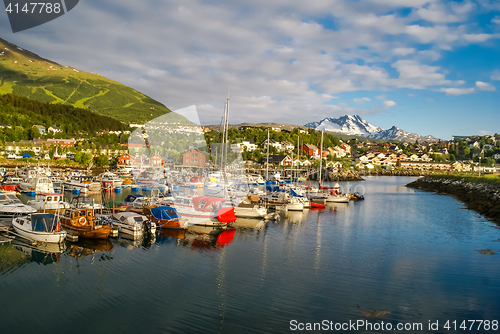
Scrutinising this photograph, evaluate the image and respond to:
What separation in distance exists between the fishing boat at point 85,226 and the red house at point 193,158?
48.3 m

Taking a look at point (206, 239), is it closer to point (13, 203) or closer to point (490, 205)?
point (13, 203)

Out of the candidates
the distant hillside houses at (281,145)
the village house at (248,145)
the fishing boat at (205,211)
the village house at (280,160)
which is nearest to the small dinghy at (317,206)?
the fishing boat at (205,211)

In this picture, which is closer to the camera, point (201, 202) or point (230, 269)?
point (230, 269)

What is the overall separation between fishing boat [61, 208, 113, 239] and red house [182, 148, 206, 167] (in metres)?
48.3

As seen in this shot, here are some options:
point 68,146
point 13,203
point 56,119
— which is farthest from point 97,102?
point 13,203

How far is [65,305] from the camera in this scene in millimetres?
10625

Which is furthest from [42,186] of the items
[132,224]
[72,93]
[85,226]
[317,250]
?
[72,93]

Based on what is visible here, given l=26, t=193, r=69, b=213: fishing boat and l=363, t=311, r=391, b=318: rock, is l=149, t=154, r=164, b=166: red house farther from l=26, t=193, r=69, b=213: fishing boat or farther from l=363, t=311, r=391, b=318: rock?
l=363, t=311, r=391, b=318: rock

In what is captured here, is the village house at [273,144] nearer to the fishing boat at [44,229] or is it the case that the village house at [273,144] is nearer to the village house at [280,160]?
the village house at [280,160]

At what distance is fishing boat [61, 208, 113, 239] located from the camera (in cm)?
1736

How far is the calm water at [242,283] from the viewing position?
391 inches

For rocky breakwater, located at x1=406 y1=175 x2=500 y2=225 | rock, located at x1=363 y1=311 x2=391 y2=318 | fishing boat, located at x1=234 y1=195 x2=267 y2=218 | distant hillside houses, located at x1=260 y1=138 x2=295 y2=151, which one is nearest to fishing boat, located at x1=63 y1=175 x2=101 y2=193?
fishing boat, located at x1=234 y1=195 x2=267 y2=218

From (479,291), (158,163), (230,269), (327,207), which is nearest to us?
(479,291)

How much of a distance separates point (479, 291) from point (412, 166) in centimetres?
13257
